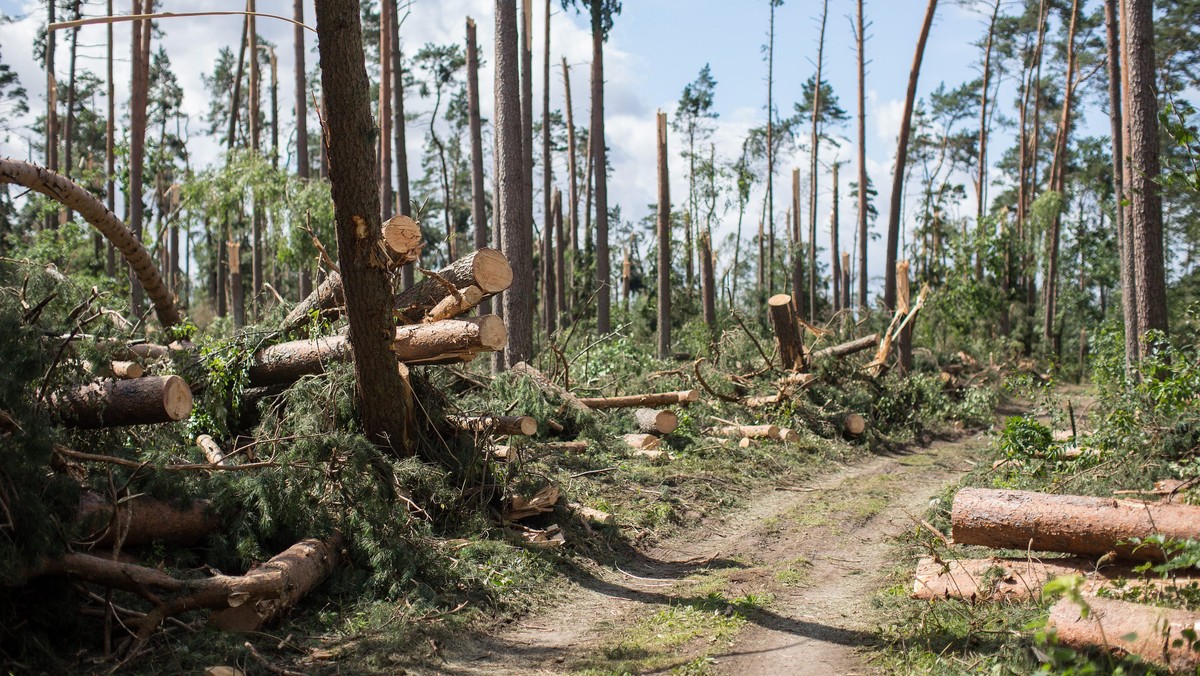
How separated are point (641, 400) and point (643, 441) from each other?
566 millimetres

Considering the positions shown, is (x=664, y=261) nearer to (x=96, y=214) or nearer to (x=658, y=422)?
(x=658, y=422)

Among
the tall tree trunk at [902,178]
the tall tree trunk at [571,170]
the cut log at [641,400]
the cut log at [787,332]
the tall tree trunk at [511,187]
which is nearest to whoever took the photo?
the cut log at [641,400]

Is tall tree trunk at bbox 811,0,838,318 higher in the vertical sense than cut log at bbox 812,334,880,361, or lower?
higher

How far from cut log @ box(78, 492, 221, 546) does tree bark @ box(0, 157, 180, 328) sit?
10.0ft

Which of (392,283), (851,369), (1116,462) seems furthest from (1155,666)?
(851,369)

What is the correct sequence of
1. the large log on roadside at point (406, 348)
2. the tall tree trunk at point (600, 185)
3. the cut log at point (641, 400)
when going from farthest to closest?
the tall tree trunk at point (600, 185) → the cut log at point (641, 400) → the large log on roadside at point (406, 348)

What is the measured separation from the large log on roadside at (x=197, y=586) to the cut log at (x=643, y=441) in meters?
6.12

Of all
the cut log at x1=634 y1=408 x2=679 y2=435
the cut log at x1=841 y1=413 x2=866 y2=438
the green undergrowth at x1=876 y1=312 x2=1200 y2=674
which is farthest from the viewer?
the cut log at x1=841 y1=413 x2=866 y2=438

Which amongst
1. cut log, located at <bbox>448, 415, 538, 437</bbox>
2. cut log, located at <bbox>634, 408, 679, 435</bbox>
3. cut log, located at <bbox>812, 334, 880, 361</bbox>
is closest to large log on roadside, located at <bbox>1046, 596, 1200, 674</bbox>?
cut log, located at <bbox>448, 415, 538, 437</bbox>

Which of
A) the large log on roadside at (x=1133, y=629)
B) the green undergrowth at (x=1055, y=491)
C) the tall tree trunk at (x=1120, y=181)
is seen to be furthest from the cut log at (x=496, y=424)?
the tall tree trunk at (x=1120, y=181)

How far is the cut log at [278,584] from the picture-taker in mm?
4766

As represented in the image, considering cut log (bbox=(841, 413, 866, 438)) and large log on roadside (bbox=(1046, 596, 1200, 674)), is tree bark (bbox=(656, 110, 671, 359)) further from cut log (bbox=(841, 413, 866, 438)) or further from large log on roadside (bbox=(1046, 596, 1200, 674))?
large log on roadside (bbox=(1046, 596, 1200, 674))

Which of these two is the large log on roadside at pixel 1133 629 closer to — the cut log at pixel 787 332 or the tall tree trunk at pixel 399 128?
the cut log at pixel 787 332

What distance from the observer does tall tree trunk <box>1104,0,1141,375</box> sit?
1245 cm
